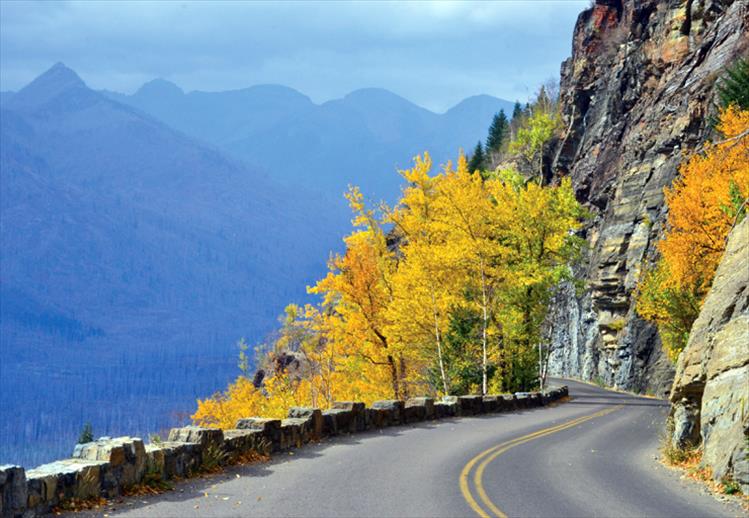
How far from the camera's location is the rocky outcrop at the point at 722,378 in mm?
14023

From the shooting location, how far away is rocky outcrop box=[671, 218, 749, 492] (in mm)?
14023

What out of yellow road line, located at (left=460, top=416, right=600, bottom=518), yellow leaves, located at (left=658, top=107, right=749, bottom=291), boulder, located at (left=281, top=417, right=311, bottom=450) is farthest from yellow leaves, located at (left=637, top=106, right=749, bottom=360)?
boulder, located at (left=281, top=417, right=311, bottom=450)

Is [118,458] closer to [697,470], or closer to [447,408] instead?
[697,470]

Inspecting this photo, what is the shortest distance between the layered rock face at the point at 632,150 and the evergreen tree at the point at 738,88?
15.8 ft

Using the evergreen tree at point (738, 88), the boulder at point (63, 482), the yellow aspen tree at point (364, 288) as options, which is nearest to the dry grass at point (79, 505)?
the boulder at point (63, 482)

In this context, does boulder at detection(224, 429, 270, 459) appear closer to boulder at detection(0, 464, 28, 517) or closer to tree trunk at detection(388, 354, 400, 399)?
boulder at detection(0, 464, 28, 517)

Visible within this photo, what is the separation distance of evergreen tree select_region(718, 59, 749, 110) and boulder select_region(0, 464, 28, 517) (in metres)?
45.5

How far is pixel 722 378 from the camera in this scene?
15.7 meters

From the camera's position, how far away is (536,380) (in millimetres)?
41250

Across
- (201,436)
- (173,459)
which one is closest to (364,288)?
(201,436)

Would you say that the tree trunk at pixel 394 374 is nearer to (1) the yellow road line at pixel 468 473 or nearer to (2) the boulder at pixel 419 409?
(2) the boulder at pixel 419 409

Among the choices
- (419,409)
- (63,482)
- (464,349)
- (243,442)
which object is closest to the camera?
(63,482)

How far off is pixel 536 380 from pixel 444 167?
12.3m

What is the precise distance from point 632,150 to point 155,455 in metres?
58.3
